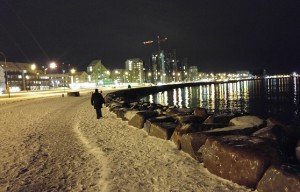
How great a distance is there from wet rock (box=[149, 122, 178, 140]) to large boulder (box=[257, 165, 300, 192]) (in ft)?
20.0

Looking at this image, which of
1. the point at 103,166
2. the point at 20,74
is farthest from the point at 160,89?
the point at 103,166

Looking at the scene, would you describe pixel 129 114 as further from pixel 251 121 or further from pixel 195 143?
pixel 195 143

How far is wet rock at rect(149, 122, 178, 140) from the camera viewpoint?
500 inches

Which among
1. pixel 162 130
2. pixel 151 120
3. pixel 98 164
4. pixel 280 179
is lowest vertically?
pixel 98 164

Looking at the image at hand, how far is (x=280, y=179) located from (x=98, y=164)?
527 centimetres

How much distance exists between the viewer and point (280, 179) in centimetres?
633

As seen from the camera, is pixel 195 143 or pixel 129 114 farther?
pixel 129 114

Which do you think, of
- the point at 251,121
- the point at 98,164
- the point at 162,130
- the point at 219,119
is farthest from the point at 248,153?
the point at 219,119

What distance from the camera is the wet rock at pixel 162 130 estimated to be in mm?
12696

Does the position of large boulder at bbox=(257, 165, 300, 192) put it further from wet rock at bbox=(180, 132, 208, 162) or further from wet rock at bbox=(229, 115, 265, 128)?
wet rock at bbox=(229, 115, 265, 128)

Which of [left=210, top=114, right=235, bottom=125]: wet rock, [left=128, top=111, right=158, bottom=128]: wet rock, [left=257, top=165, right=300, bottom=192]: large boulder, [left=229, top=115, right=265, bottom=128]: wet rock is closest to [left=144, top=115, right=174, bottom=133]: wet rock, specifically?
[left=128, top=111, right=158, bottom=128]: wet rock

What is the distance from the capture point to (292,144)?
11031mm

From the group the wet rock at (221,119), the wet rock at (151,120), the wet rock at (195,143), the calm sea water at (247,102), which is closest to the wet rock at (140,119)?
the wet rock at (151,120)

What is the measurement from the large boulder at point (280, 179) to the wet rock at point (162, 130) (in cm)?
609
